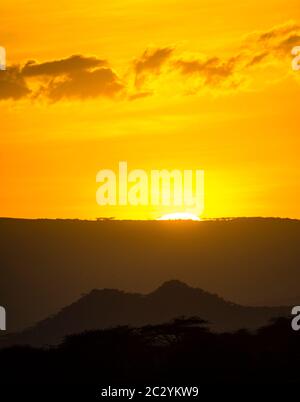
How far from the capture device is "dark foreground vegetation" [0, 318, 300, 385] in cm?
12888

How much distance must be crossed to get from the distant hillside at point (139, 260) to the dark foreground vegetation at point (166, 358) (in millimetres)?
8258

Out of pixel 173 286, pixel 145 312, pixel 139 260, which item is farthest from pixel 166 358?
pixel 139 260

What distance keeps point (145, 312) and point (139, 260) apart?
1260 centimetres

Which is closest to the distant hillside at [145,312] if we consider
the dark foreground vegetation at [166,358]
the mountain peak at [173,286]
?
the mountain peak at [173,286]

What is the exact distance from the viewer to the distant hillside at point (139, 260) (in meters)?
151

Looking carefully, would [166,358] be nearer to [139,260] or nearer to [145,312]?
[145,312]

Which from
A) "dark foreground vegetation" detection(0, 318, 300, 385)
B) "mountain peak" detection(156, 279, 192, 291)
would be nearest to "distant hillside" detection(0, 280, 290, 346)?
"mountain peak" detection(156, 279, 192, 291)

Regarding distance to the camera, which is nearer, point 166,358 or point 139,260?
point 166,358

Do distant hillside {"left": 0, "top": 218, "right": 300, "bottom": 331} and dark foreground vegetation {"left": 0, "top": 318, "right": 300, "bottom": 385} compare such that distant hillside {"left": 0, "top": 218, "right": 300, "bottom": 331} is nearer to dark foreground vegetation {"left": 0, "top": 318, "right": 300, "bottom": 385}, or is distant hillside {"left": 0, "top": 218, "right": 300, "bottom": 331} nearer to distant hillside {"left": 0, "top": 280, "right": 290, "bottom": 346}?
distant hillside {"left": 0, "top": 280, "right": 290, "bottom": 346}

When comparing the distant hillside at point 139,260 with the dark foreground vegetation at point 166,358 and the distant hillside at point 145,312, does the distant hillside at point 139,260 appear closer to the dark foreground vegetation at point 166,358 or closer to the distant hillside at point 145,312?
the distant hillside at point 145,312

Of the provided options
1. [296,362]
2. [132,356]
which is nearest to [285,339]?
[296,362]

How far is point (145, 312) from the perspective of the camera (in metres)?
150
